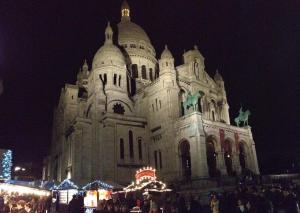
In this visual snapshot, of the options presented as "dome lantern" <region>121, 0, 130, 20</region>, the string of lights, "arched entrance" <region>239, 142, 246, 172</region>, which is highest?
"dome lantern" <region>121, 0, 130, 20</region>

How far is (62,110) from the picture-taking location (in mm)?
59281

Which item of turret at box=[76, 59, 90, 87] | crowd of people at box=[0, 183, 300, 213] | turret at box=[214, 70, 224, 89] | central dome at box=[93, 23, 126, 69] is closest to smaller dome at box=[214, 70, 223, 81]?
turret at box=[214, 70, 224, 89]

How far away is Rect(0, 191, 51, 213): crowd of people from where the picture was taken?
19.4m

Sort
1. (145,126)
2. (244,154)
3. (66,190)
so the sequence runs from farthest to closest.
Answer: (145,126) < (244,154) < (66,190)

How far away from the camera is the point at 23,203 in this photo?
21719 millimetres

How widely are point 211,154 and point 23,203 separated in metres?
30.8

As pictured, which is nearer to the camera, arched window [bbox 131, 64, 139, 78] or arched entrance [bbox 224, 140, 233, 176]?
arched entrance [bbox 224, 140, 233, 176]

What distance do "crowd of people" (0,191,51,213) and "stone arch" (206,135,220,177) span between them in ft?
77.2

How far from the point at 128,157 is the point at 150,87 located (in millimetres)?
12069

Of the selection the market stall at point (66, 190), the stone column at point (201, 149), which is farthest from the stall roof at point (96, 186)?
the stone column at point (201, 149)

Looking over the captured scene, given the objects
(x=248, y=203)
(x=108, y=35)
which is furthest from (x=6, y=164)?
(x=108, y=35)

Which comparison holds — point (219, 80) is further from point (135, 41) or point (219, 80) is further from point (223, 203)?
point (223, 203)

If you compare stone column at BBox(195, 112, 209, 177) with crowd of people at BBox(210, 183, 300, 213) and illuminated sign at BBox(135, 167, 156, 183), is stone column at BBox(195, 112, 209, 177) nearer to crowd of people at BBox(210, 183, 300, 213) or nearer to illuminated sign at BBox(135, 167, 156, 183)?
illuminated sign at BBox(135, 167, 156, 183)

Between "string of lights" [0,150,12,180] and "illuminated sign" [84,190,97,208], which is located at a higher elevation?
"string of lights" [0,150,12,180]
